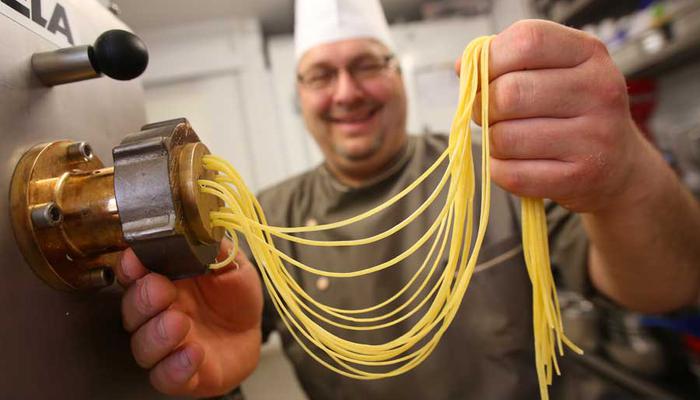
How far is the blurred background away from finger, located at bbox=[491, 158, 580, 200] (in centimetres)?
54

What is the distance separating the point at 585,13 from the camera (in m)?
1.70

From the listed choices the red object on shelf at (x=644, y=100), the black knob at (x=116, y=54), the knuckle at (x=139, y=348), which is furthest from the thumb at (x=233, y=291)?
the red object on shelf at (x=644, y=100)

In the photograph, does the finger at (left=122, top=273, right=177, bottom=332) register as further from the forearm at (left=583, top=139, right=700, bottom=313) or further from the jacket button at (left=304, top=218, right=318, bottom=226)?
the jacket button at (left=304, top=218, right=318, bottom=226)

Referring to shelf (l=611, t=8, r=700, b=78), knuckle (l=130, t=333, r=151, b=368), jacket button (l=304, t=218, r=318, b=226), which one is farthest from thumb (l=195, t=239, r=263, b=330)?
shelf (l=611, t=8, r=700, b=78)

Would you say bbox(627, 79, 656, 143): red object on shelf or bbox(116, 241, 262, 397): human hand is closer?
bbox(116, 241, 262, 397): human hand

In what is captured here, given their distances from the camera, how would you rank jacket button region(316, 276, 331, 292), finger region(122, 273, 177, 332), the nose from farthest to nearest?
1. the nose
2. jacket button region(316, 276, 331, 292)
3. finger region(122, 273, 177, 332)

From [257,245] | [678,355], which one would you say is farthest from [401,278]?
[678,355]

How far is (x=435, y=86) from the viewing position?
2629mm

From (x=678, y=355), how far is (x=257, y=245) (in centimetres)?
151

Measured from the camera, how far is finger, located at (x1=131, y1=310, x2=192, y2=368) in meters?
0.40

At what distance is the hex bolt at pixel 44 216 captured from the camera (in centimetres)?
30

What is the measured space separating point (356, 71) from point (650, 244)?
0.85 meters

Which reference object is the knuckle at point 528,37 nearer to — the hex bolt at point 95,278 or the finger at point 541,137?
the finger at point 541,137

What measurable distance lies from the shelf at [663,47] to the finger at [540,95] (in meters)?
1.00
